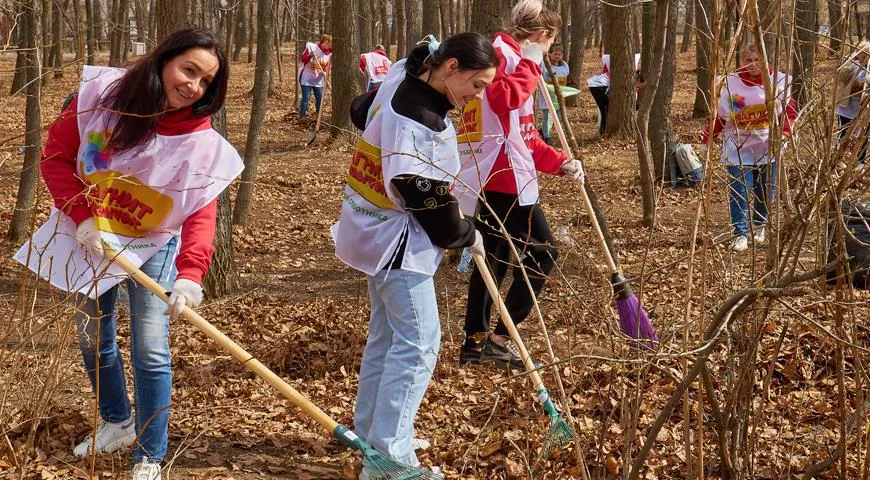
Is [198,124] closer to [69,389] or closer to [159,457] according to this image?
[159,457]

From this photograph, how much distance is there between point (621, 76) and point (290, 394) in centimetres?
1039

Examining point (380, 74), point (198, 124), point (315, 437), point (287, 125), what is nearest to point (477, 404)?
point (315, 437)

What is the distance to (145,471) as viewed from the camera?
10.8 ft

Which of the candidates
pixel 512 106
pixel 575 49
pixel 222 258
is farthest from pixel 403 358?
pixel 575 49

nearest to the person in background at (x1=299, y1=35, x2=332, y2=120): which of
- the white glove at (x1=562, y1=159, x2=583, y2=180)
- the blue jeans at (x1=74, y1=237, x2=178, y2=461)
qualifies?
the white glove at (x1=562, y1=159, x2=583, y2=180)

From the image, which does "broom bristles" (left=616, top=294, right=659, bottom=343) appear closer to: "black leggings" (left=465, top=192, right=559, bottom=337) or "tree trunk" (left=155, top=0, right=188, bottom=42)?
"black leggings" (left=465, top=192, right=559, bottom=337)

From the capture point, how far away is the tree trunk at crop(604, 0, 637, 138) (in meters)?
12.6

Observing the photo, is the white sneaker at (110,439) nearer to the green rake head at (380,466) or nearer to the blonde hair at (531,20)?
the green rake head at (380,466)

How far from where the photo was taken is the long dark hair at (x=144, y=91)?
3.26m

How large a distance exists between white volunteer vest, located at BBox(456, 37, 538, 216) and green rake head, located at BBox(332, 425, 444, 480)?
1676 millimetres

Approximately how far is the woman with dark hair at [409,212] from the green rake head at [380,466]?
5 cm

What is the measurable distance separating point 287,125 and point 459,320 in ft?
38.8

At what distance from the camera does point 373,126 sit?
11.1 ft

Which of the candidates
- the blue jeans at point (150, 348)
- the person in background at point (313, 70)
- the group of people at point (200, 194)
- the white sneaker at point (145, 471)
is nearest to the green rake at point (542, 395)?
the group of people at point (200, 194)
